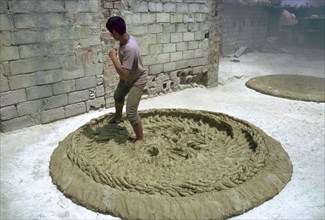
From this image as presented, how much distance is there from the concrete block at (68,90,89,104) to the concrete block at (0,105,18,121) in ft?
2.85

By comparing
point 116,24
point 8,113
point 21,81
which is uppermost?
point 116,24

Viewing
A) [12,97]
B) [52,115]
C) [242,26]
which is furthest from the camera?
[242,26]

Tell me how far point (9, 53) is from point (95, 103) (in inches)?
64.1

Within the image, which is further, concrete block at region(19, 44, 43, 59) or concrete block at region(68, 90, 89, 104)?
concrete block at region(68, 90, 89, 104)

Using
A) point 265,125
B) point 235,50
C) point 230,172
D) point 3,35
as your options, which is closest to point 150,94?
point 265,125

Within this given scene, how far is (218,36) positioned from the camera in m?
7.08

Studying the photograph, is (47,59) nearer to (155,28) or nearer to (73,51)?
(73,51)

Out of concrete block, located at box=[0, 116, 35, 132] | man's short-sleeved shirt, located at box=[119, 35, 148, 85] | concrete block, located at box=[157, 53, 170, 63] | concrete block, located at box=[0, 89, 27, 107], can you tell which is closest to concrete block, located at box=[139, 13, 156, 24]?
concrete block, located at box=[157, 53, 170, 63]

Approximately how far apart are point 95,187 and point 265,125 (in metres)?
3.05

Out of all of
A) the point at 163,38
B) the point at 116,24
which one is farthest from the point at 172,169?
the point at 163,38

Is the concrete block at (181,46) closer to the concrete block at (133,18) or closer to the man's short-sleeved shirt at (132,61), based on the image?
the concrete block at (133,18)

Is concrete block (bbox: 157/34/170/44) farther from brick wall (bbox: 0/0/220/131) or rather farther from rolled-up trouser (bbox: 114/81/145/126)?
rolled-up trouser (bbox: 114/81/145/126)

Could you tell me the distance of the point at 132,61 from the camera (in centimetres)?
318

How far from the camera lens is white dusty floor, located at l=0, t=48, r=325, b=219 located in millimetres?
2527
